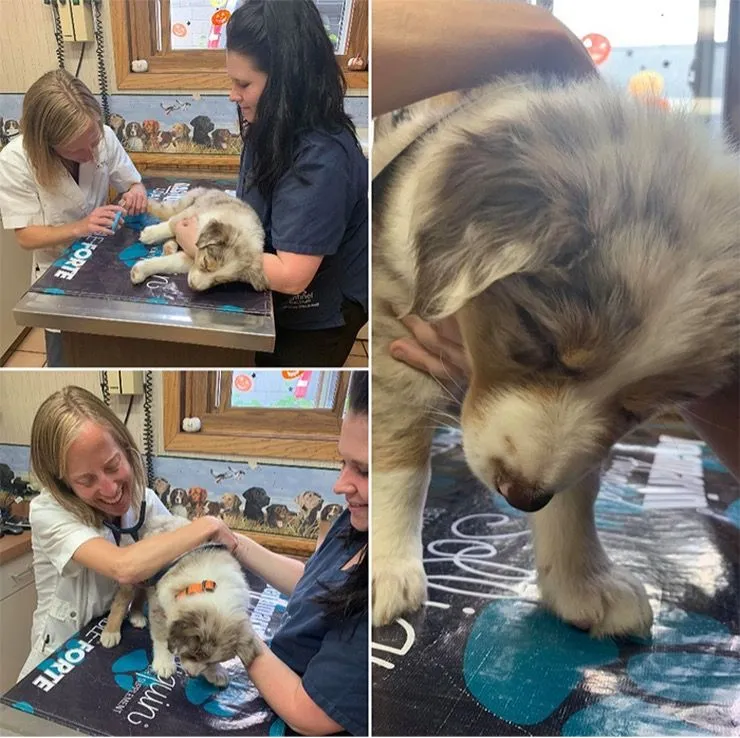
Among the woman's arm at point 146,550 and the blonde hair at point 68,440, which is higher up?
the blonde hair at point 68,440

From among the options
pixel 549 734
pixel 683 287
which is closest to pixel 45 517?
pixel 549 734

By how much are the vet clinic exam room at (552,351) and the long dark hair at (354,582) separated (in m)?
0.03

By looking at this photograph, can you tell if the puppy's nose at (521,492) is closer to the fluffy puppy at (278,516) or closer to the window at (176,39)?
the fluffy puppy at (278,516)

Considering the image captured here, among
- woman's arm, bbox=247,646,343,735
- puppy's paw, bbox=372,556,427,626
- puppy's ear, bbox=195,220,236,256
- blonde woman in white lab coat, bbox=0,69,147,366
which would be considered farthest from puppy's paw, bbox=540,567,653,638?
blonde woman in white lab coat, bbox=0,69,147,366

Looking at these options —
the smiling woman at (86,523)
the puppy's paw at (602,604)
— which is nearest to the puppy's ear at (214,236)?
the smiling woman at (86,523)

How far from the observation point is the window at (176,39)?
3.37ft

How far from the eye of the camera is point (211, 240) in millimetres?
1023

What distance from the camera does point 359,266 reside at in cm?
111

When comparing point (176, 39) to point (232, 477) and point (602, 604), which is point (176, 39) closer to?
point (232, 477)

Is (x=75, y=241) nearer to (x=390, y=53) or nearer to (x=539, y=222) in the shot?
(x=390, y=53)

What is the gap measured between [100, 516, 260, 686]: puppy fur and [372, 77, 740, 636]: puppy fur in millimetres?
470

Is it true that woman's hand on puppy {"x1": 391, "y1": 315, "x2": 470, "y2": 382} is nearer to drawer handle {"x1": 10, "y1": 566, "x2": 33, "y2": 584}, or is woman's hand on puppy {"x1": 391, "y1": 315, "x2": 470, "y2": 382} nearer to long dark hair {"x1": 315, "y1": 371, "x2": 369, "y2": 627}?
long dark hair {"x1": 315, "y1": 371, "x2": 369, "y2": 627}

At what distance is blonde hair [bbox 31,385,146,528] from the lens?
114 cm

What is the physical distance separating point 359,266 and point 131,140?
396 mm
